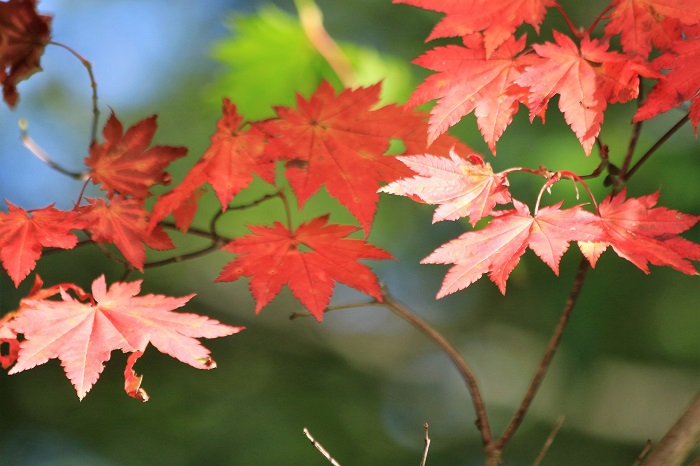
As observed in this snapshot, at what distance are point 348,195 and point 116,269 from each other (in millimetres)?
2181

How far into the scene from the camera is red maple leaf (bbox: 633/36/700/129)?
68 centimetres

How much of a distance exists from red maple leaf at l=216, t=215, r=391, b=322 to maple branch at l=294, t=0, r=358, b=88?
35cm

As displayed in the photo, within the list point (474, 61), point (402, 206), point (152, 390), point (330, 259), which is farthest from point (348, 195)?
point (152, 390)

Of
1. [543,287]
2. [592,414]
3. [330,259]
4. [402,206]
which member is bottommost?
[592,414]

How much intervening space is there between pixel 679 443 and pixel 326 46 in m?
0.80

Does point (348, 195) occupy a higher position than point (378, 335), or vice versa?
point (348, 195)

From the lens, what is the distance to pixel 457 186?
2.25 ft

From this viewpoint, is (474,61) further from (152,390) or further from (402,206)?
→ (152,390)

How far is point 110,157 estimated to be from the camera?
31.9 inches

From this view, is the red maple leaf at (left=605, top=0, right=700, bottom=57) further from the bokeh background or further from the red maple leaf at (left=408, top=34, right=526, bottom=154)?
the bokeh background

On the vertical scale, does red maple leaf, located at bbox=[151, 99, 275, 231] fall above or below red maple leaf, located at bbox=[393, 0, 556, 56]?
below

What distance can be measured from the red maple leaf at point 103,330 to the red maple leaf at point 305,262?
7 centimetres

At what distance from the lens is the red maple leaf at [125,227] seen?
2.60 feet

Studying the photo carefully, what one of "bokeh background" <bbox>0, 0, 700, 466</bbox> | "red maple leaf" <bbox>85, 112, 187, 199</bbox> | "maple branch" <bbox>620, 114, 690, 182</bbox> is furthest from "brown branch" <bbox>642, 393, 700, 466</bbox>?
"bokeh background" <bbox>0, 0, 700, 466</bbox>
